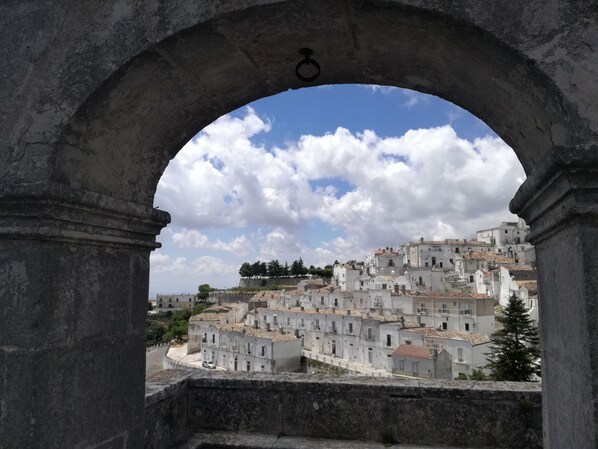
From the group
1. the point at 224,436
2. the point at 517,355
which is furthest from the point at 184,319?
the point at 224,436

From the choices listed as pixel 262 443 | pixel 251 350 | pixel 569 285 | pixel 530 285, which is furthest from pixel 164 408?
pixel 530 285

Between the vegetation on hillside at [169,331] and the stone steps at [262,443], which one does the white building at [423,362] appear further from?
the vegetation on hillside at [169,331]

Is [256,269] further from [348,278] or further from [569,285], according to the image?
[569,285]

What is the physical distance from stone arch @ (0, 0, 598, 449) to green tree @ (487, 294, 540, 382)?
81.2ft

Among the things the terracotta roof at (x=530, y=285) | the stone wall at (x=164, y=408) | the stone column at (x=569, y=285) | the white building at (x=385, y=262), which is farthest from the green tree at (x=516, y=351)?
the white building at (x=385, y=262)

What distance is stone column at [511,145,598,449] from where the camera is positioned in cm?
180

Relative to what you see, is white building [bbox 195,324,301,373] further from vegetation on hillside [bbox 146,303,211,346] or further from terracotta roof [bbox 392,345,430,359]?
vegetation on hillside [bbox 146,303,211,346]

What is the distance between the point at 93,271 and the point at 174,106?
1.10 meters

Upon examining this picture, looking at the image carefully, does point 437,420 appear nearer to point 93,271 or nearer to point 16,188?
point 93,271

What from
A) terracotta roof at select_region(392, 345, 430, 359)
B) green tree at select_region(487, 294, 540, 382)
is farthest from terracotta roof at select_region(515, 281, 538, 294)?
terracotta roof at select_region(392, 345, 430, 359)

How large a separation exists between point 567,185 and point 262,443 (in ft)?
11.0

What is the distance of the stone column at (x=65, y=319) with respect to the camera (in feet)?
7.64

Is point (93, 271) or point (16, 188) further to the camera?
point (93, 271)

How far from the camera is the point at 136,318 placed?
3.13m
